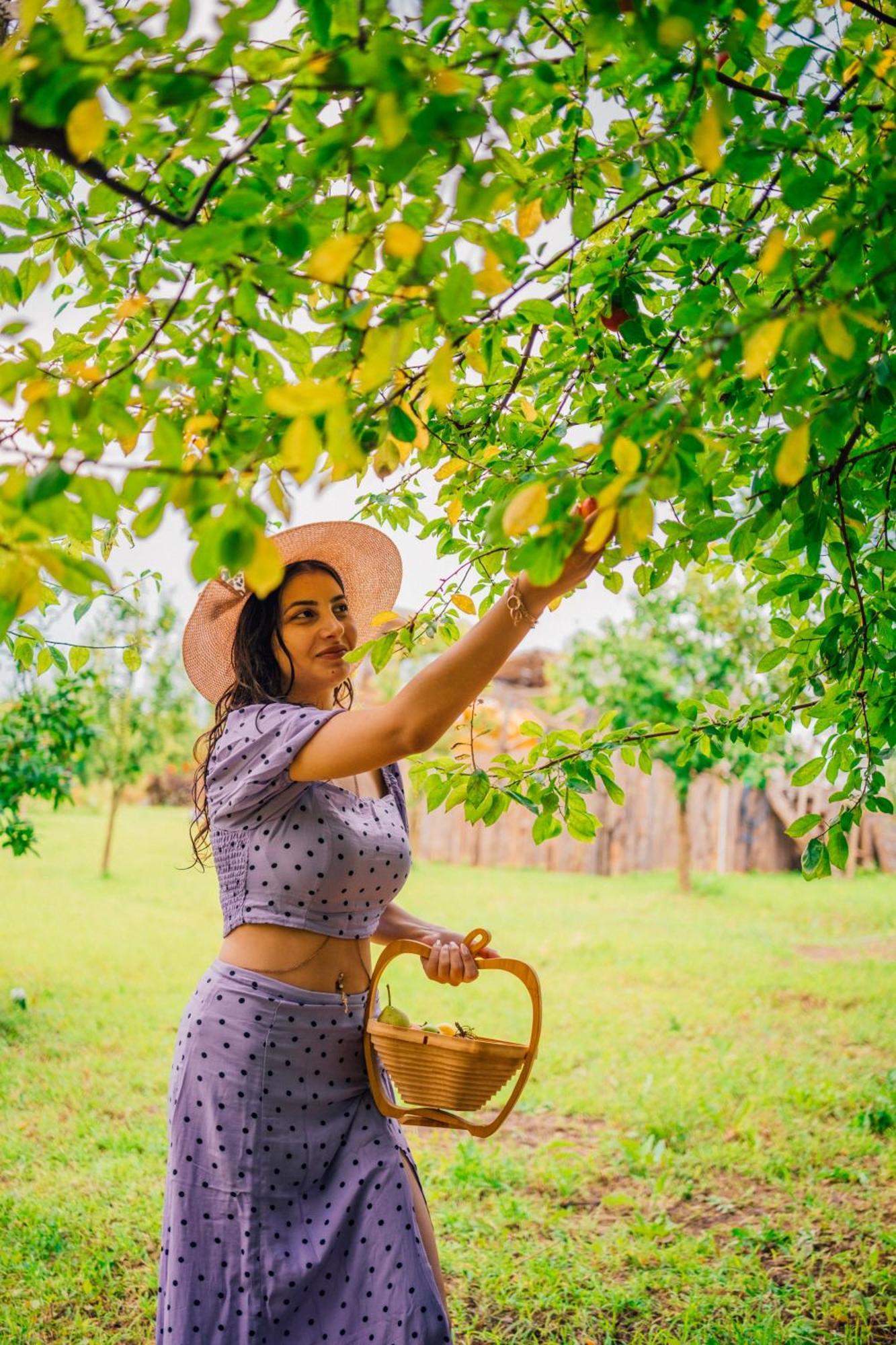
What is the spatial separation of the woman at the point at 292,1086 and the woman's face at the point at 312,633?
0.08ft

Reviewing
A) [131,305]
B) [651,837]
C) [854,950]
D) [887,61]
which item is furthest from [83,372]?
[651,837]

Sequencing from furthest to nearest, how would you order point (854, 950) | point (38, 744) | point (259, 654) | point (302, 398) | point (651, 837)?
point (651, 837) < point (854, 950) < point (38, 744) < point (259, 654) < point (302, 398)

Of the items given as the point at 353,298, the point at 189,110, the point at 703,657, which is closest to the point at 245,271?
the point at 353,298

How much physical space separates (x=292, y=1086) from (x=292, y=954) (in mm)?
265

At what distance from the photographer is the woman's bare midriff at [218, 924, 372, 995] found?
2.23m

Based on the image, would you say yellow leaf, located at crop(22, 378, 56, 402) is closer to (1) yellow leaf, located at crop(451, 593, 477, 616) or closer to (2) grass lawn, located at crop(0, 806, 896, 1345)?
(1) yellow leaf, located at crop(451, 593, 477, 616)

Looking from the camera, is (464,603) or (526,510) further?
(464,603)

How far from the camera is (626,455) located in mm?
1247

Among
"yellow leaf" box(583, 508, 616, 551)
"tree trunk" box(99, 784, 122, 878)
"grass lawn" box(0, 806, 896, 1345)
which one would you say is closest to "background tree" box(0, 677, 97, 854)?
"grass lawn" box(0, 806, 896, 1345)

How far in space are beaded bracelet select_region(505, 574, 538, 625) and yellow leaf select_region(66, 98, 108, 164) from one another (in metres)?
0.87

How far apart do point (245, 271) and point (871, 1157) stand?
14.5ft

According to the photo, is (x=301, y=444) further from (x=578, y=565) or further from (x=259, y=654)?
(x=259, y=654)

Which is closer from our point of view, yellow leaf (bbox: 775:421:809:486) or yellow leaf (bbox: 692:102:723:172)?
yellow leaf (bbox: 775:421:809:486)

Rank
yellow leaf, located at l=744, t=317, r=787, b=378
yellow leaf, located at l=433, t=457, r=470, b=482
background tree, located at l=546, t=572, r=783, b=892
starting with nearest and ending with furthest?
yellow leaf, located at l=744, t=317, r=787, b=378 < yellow leaf, located at l=433, t=457, r=470, b=482 < background tree, located at l=546, t=572, r=783, b=892
